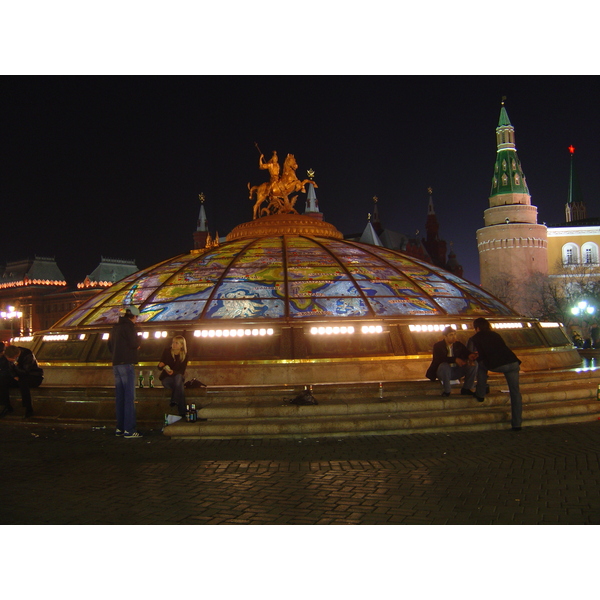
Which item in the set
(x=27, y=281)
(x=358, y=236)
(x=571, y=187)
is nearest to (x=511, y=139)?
(x=358, y=236)

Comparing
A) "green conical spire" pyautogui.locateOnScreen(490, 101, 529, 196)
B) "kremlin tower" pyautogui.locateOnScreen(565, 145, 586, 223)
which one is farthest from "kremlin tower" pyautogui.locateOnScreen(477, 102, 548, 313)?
"kremlin tower" pyautogui.locateOnScreen(565, 145, 586, 223)

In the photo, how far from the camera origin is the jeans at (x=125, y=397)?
8172 mm

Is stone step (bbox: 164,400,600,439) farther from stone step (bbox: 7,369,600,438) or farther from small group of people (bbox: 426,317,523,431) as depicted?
small group of people (bbox: 426,317,523,431)

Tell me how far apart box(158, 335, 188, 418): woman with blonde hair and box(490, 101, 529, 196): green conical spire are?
70.0 metres

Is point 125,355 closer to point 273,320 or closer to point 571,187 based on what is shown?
point 273,320

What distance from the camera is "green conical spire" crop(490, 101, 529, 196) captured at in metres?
71.5

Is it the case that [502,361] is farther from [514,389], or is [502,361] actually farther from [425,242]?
[425,242]

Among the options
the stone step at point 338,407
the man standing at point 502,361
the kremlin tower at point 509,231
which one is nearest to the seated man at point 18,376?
the stone step at point 338,407

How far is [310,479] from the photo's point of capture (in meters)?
5.76

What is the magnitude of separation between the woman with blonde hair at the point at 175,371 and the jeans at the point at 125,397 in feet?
2.02

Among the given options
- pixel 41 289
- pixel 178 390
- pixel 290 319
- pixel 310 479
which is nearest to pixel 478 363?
pixel 290 319

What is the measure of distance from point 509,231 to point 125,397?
68.1 m

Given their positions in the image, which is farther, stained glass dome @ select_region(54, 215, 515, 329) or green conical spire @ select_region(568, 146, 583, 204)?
green conical spire @ select_region(568, 146, 583, 204)

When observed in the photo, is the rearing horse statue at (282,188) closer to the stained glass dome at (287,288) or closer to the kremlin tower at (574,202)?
the stained glass dome at (287,288)
